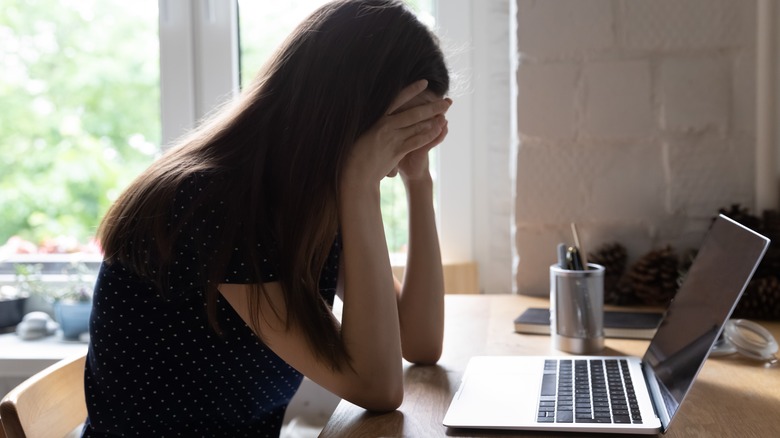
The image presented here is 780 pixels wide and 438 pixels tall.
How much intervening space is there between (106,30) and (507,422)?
1580 millimetres

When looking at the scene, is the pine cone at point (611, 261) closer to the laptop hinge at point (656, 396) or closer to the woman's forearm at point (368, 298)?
the laptop hinge at point (656, 396)

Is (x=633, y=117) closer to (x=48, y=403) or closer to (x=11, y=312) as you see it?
(x=48, y=403)

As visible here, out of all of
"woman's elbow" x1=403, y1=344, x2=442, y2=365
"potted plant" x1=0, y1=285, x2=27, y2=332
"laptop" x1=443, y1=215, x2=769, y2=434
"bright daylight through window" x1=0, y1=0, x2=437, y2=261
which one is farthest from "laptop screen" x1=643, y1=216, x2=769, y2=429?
"potted plant" x1=0, y1=285, x2=27, y2=332

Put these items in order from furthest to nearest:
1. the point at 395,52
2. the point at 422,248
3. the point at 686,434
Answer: the point at 422,248 < the point at 395,52 < the point at 686,434

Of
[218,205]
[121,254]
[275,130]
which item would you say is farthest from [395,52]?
[121,254]

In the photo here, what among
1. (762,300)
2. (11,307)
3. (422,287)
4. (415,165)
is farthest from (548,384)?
(11,307)

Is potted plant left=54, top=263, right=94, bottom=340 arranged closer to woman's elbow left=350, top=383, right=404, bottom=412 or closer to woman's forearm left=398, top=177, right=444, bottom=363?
woman's forearm left=398, top=177, right=444, bottom=363

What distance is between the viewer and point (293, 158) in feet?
3.06

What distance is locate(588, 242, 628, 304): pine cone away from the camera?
4.72 ft

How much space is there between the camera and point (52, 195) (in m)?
2.09

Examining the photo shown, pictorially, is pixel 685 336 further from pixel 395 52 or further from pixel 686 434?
pixel 395 52

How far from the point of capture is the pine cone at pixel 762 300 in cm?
126

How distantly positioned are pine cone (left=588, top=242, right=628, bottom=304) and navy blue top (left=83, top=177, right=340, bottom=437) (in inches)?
26.9

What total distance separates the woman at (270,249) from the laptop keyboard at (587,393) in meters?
0.16
